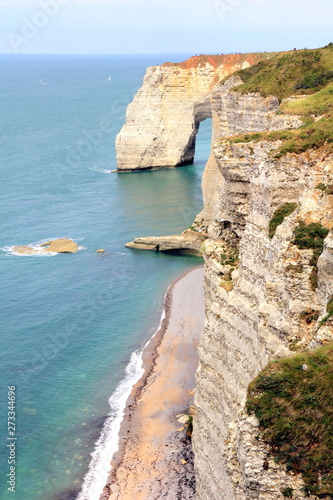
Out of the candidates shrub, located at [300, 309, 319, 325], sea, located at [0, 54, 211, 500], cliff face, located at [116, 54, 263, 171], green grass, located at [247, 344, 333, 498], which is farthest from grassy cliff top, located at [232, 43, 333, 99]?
cliff face, located at [116, 54, 263, 171]

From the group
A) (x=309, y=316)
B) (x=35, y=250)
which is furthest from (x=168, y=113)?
(x=309, y=316)

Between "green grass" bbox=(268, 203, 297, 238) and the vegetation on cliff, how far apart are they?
2.02 meters

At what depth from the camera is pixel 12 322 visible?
56.0 metres

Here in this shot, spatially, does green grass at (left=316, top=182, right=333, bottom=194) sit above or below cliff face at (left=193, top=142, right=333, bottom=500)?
above

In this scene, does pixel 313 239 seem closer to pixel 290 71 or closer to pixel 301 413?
pixel 301 413

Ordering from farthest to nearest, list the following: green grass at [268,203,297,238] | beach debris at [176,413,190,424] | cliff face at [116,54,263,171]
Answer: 1. cliff face at [116,54,263,171]
2. beach debris at [176,413,190,424]
3. green grass at [268,203,297,238]

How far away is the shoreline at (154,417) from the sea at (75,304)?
691mm

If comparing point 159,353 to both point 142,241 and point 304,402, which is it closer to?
point 142,241

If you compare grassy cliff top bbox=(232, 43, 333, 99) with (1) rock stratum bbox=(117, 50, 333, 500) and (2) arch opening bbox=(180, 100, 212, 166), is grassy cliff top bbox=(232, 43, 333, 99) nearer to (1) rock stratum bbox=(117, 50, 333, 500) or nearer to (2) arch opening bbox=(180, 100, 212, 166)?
(1) rock stratum bbox=(117, 50, 333, 500)

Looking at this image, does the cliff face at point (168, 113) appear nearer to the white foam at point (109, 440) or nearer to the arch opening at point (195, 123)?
the arch opening at point (195, 123)

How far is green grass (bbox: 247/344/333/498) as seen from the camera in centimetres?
1505

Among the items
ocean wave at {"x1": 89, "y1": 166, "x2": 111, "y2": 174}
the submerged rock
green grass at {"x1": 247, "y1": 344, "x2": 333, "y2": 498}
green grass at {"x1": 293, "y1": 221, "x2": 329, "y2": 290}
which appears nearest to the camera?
green grass at {"x1": 247, "y1": 344, "x2": 333, "y2": 498}

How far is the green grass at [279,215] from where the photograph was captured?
23448mm

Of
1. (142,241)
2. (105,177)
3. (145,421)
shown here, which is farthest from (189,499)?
(105,177)
